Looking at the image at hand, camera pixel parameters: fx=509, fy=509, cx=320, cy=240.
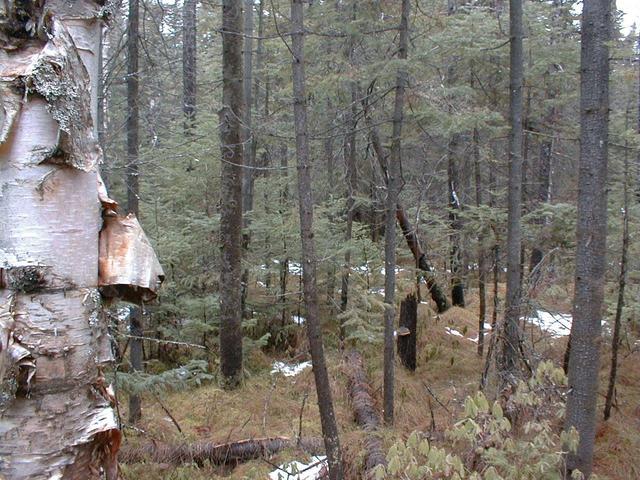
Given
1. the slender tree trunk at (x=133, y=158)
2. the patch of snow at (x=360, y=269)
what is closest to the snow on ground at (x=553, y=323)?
the patch of snow at (x=360, y=269)

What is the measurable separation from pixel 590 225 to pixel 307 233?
9.95 ft

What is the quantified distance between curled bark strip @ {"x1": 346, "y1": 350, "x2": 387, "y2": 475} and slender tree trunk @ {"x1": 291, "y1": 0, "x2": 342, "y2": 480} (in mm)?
463

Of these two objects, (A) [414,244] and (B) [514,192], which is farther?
(A) [414,244]

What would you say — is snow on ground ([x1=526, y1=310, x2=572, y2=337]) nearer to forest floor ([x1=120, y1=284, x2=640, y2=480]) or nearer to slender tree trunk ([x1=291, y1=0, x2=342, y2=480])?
forest floor ([x1=120, y1=284, x2=640, y2=480])

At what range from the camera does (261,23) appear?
516 inches

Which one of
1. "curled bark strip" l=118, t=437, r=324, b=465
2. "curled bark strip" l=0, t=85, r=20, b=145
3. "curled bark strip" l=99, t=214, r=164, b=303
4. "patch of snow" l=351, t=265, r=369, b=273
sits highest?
"curled bark strip" l=0, t=85, r=20, b=145

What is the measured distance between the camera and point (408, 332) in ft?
32.9

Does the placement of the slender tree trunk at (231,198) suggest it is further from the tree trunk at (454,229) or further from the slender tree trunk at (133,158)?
the tree trunk at (454,229)

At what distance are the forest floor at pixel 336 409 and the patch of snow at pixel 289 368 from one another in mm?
156

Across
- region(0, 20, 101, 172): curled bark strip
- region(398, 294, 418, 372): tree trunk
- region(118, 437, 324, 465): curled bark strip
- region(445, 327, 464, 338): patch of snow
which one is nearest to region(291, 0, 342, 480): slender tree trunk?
region(118, 437, 324, 465): curled bark strip

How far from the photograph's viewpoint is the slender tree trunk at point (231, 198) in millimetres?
7672

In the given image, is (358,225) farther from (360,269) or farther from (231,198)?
(231,198)

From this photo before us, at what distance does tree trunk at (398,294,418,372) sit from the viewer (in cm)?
1004

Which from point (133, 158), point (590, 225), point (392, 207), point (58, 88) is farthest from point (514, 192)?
point (58, 88)
